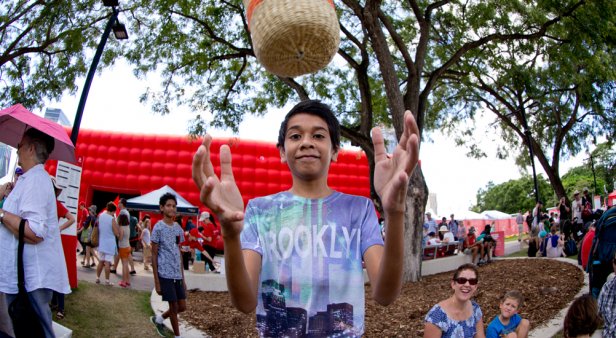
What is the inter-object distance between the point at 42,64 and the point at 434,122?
1276 centimetres

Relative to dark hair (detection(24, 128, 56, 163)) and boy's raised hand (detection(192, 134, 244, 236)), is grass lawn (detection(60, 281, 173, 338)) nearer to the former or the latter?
dark hair (detection(24, 128, 56, 163))

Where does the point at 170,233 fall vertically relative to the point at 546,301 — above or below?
above

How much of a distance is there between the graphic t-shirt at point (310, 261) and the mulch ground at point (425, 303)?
5.77m

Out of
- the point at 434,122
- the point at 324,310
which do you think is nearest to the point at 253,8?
the point at 324,310

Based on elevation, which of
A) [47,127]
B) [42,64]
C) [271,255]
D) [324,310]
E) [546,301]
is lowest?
[546,301]

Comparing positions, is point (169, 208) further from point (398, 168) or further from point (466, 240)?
point (466, 240)

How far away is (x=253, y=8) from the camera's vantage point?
275 cm

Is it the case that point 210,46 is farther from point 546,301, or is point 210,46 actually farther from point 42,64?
point 546,301

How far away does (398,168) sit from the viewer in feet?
6.18

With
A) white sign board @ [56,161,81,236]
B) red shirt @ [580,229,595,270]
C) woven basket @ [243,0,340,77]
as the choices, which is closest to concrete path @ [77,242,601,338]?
→ red shirt @ [580,229,595,270]

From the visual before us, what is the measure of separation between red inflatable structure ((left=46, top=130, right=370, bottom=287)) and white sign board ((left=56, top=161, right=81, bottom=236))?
12.7 meters

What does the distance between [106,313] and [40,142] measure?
15.9ft

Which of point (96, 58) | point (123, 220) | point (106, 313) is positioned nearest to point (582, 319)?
point (106, 313)

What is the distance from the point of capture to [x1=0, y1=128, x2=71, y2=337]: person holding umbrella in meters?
3.61
